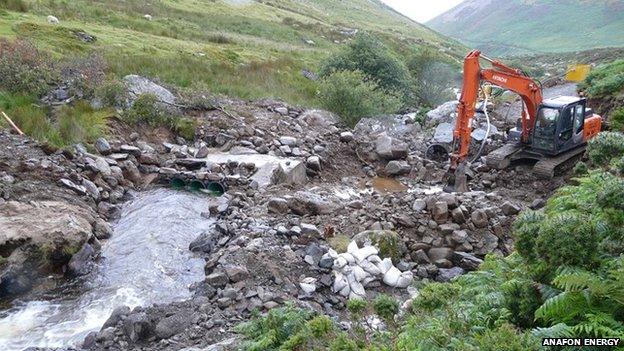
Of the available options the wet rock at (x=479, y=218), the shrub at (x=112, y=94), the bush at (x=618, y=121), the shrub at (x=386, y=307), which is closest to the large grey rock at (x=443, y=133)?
the bush at (x=618, y=121)

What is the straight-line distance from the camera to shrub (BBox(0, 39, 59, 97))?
1619 centimetres

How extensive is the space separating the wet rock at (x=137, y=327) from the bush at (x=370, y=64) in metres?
18.2

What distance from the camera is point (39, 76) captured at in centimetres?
1677

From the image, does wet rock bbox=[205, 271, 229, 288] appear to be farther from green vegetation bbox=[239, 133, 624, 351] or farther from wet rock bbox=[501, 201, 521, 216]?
wet rock bbox=[501, 201, 521, 216]

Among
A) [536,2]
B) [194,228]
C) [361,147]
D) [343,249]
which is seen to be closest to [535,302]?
[343,249]

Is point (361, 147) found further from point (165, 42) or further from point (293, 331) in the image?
point (165, 42)

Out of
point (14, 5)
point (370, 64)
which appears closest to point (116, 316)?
point (370, 64)

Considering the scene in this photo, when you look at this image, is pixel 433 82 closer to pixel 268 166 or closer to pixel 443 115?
pixel 443 115

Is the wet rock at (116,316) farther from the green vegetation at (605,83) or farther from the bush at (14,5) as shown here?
the bush at (14,5)

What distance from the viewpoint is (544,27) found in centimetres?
9331

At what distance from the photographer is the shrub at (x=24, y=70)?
53.1ft

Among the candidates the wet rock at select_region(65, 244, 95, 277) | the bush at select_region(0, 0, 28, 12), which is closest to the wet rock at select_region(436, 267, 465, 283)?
the wet rock at select_region(65, 244, 95, 277)

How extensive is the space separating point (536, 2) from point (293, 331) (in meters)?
126

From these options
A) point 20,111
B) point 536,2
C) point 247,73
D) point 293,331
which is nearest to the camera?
point 293,331
